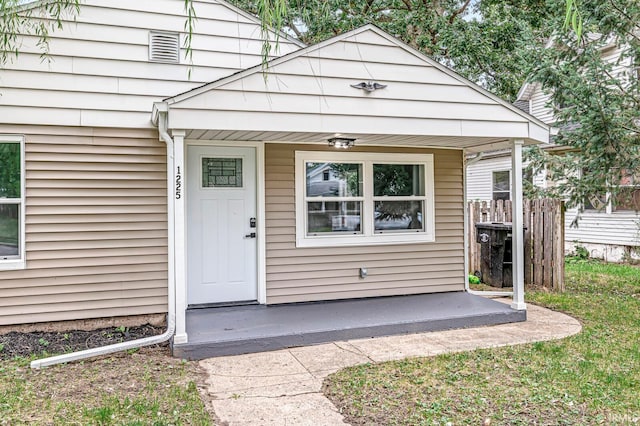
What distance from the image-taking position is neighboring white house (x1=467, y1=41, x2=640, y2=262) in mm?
10788

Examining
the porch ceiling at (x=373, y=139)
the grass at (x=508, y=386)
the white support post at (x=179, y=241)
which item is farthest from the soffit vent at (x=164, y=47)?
the grass at (x=508, y=386)

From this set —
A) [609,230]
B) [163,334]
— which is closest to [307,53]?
[163,334]

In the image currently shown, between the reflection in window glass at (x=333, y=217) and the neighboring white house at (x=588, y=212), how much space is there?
4397mm

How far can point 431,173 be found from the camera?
6.63m

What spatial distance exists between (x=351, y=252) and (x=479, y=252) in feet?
12.1

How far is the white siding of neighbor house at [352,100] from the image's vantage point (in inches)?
178

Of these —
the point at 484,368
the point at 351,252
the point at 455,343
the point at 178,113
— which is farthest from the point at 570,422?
the point at 178,113

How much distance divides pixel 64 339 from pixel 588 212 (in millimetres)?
11965

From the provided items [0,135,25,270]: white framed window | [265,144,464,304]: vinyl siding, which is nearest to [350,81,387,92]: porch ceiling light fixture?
[265,144,464,304]: vinyl siding

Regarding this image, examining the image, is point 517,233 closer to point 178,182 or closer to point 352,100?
point 352,100

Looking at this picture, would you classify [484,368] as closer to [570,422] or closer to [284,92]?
[570,422]

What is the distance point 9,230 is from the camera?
505 cm

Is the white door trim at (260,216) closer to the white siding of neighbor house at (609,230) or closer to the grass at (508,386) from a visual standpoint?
the grass at (508,386)

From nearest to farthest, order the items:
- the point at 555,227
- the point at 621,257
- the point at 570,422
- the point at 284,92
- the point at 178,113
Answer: the point at 570,422, the point at 178,113, the point at 284,92, the point at 555,227, the point at 621,257
